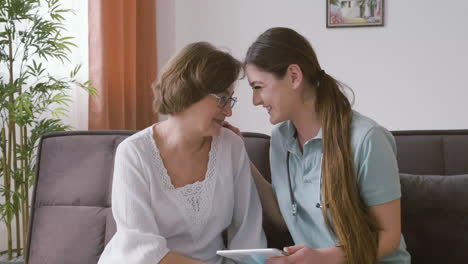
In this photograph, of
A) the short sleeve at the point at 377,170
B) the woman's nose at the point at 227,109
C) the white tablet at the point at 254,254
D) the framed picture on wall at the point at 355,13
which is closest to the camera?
the white tablet at the point at 254,254

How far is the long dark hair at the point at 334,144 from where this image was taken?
167 centimetres

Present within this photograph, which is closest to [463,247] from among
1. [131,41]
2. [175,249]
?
[175,249]

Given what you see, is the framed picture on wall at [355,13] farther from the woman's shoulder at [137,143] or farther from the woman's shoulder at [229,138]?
the woman's shoulder at [137,143]

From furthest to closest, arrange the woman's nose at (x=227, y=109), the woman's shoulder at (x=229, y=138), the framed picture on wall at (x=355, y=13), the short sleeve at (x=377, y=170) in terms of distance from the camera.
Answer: the framed picture on wall at (x=355, y=13) < the woman's shoulder at (x=229, y=138) < the woman's nose at (x=227, y=109) < the short sleeve at (x=377, y=170)

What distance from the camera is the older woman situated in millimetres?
1724

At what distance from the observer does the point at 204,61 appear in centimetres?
174

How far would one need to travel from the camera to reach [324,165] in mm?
1718

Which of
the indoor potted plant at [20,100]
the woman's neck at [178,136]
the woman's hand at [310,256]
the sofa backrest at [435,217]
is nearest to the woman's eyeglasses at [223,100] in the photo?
the woman's neck at [178,136]

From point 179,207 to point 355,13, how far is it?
8.75 feet

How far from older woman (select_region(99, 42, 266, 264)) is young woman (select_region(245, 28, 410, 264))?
0.39 feet

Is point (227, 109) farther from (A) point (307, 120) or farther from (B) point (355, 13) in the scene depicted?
(B) point (355, 13)

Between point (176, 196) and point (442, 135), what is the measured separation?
100 centimetres

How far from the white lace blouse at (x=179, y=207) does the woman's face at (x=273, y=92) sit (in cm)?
22

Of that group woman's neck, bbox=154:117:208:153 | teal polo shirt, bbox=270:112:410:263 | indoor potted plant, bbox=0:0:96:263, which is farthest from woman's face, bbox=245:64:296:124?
indoor potted plant, bbox=0:0:96:263
